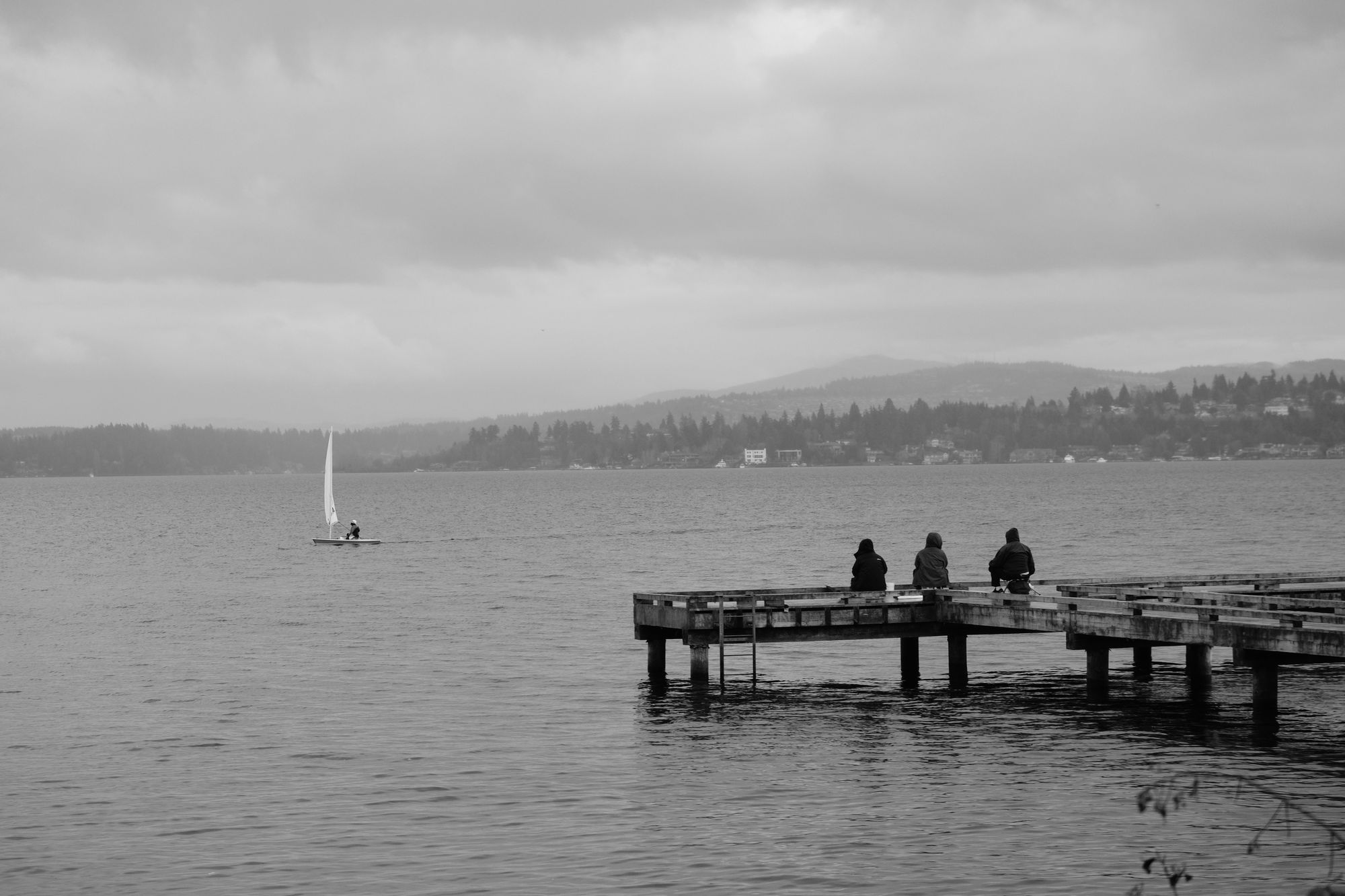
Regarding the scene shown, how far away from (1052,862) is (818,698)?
13906 millimetres

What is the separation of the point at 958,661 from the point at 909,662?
119 cm

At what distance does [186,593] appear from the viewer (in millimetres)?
68062

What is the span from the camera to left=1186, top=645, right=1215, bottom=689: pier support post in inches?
1331

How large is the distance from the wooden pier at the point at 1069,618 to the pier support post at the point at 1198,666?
3 centimetres

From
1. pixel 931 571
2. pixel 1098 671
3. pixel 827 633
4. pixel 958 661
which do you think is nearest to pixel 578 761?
pixel 827 633

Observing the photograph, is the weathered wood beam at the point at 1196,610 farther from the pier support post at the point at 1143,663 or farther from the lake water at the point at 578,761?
the pier support post at the point at 1143,663

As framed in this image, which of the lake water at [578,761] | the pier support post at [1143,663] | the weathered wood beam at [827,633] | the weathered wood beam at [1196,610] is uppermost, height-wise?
the weathered wood beam at [1196,610]

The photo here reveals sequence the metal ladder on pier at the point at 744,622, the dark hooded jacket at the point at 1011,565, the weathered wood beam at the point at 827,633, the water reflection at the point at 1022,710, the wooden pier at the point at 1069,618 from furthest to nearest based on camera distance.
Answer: the dark hooded jacket at the point at 1011,565, the weathered wood beam at the point at 827,633, the metal ladder on pier at the point at 744,622, the wooden pier at the point at 1069,618, the water reflection at the point at 1022,710

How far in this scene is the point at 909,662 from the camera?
36.9 metres

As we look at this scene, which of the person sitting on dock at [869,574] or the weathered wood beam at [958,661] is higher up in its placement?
the person sitting on dock at [869,574]

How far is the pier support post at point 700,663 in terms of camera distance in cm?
3512

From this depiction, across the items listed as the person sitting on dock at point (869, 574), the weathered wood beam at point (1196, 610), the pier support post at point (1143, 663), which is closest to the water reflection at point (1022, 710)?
the pier support post at point (1143, 663)

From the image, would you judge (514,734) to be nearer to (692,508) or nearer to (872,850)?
(872,850)

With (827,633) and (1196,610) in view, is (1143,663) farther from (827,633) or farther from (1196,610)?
(827,633)
